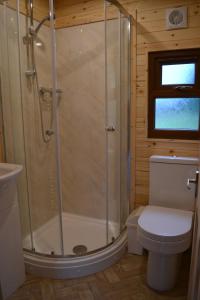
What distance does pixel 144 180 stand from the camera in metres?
2.45

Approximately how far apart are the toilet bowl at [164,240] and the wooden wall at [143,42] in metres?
0.51

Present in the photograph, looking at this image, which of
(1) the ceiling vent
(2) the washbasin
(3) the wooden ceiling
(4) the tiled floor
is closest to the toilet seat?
(4) the tiled floor

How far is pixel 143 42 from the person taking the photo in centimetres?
226

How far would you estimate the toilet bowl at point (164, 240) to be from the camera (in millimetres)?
1733

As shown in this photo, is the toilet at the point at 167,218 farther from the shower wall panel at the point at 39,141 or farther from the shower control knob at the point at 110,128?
the shower wall panel at the point at 39,141

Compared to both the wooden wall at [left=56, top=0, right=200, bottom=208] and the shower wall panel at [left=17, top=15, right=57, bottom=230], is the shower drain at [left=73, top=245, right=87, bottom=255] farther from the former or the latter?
the wooden wall at [left=56, top=0, right=200, bottom=208]

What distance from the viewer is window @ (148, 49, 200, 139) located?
2191 mm

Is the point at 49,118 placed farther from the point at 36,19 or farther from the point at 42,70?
the point at 36,19

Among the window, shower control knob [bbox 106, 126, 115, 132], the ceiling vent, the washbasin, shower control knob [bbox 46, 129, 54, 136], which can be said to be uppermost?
the ceiling vent

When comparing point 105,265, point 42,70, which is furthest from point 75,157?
point 105,265

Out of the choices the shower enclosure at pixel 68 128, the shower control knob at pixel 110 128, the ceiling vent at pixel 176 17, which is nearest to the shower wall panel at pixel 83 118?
the shower enclosure at pixel 68 128

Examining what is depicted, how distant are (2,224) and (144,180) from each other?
1.32 m

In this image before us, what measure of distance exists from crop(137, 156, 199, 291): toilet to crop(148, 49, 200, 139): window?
0.29m

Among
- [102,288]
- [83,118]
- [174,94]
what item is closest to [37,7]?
[83,118]
